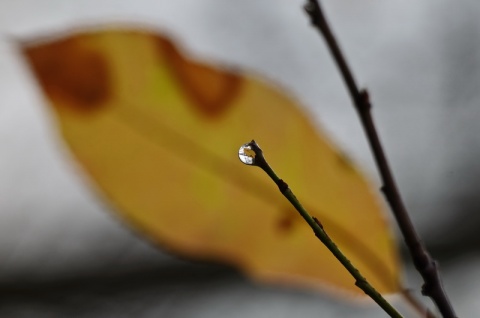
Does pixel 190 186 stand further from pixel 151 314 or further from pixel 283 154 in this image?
pixel 151 314

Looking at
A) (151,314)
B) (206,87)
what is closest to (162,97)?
(206,87)

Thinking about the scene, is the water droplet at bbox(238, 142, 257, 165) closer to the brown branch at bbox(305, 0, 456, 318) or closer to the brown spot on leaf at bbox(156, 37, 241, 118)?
the brown branch at bbox(305, 0, 456, 318)

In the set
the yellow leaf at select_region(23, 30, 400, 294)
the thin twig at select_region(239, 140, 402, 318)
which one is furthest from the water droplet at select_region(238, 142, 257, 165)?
the yellow leaf at select_region(23, 30, 400, 294)

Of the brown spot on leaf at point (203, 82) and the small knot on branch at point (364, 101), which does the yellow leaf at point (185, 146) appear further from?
the small knot on branch at point (364, 101)

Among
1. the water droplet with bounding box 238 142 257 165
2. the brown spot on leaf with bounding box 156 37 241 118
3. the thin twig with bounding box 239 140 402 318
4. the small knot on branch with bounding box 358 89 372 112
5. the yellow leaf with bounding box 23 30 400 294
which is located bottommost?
the thin twig with bounding box 239 140 402 318

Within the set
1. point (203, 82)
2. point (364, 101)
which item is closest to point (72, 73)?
point (203, 82)

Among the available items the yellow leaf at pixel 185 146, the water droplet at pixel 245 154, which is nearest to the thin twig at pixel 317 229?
the water droplet at pixel 245 154

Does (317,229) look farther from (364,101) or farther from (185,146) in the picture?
(185,146)

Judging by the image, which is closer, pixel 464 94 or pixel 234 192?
pixel 234 192
